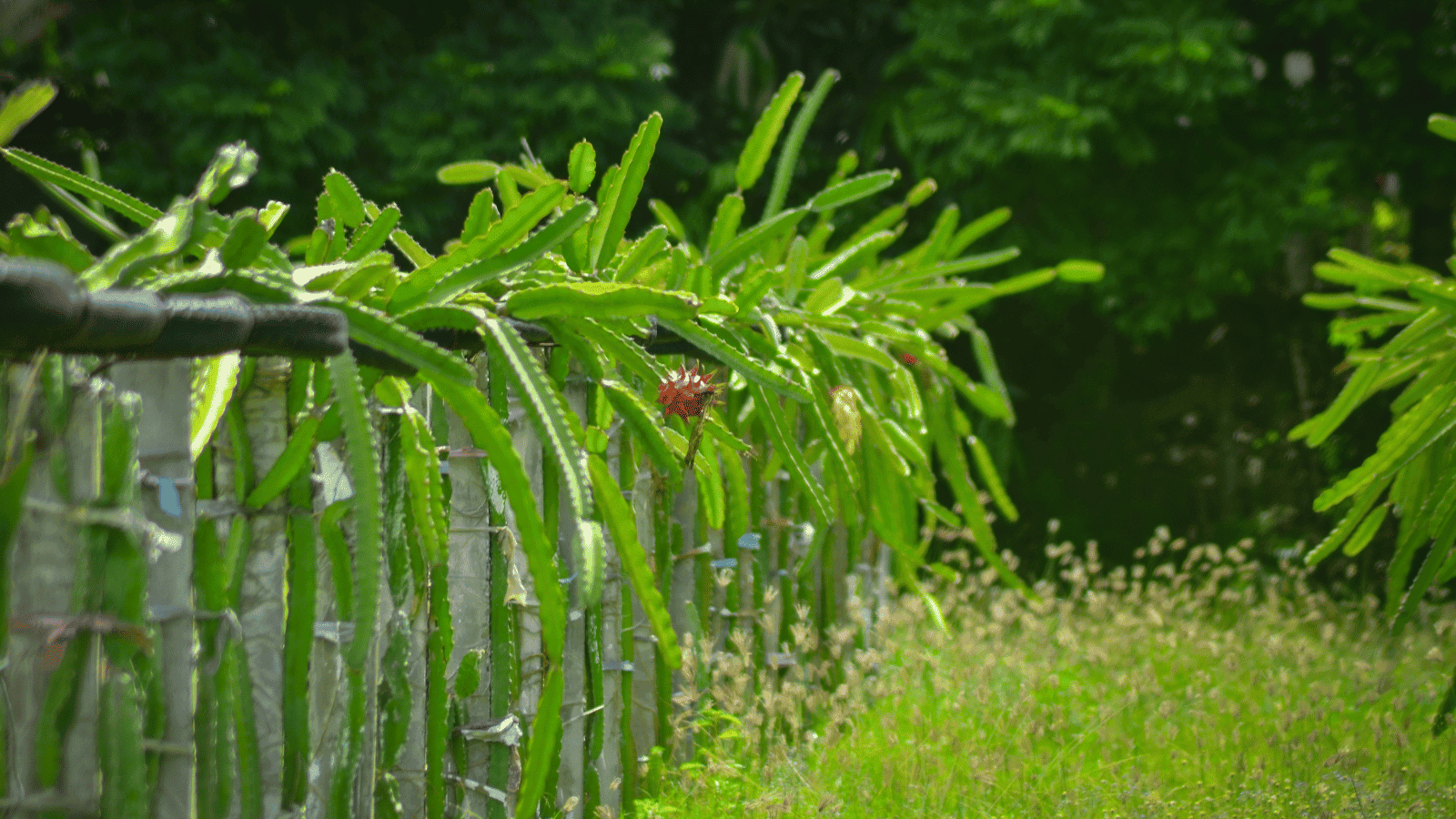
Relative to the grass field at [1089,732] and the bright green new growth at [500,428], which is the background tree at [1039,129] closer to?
the grass field at [1089,732]

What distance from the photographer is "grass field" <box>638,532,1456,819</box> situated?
98.9 inches

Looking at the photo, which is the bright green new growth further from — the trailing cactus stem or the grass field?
the grass field

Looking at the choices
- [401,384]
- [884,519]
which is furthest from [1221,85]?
[401,384]

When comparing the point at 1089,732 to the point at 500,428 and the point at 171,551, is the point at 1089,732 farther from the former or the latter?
the point at 171,551

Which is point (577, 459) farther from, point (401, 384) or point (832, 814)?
point (832, 814)

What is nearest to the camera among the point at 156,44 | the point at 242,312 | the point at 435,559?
the point at 242,312

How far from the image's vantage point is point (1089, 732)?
2922 millimetres

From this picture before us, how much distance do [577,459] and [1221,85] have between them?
15.1 feet

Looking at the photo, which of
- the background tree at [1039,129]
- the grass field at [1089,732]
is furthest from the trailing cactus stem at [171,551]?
the background tree at [1039,129]

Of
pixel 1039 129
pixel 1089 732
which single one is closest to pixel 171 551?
pixel 1089 732

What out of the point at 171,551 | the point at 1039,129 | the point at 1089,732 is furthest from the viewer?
the point at 1039,129

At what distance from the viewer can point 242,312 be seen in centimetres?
110

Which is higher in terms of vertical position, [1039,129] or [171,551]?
[1039,129]

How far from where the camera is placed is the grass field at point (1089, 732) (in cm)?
251
